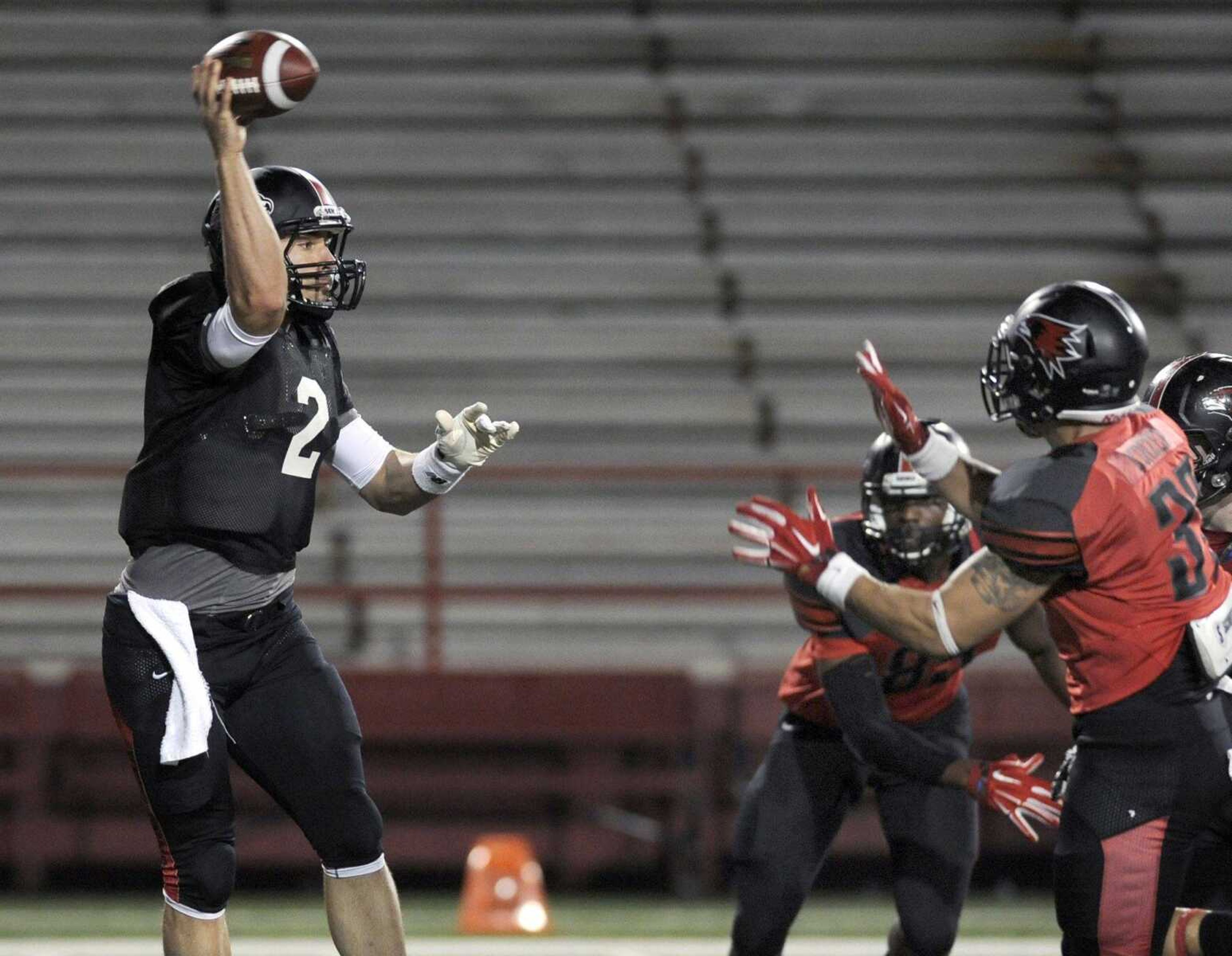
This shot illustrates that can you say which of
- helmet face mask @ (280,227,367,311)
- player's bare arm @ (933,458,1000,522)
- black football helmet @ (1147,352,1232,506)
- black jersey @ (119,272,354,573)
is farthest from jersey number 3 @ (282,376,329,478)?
black football helmet @ (1147,352,1232,506)

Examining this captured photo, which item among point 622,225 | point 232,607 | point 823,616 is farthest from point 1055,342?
point 622,225

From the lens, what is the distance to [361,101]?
35.4 ft

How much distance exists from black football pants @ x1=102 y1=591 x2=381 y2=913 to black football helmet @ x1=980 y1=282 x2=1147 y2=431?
1455 mm

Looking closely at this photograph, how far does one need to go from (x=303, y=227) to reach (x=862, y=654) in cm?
149

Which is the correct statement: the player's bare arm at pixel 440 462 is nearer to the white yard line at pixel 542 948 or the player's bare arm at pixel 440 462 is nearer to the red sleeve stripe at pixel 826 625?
the red sleeve stripe at pixel 826 625

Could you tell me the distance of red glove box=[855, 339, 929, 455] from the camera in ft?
11.2

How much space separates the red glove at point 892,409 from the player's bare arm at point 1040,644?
80cm

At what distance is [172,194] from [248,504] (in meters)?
7.28

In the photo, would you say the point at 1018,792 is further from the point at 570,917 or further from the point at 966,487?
the point at 570,917

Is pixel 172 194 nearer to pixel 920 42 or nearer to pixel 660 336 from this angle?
pixel 660 336

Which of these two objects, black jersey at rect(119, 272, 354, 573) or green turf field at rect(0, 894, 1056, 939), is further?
green turf field at rect(0, 894, 1056, 939)

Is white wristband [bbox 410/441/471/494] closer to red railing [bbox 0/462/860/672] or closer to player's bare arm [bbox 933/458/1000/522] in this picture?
player's bare arm [bbox 933/458/1000/522]

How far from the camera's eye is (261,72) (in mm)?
3299

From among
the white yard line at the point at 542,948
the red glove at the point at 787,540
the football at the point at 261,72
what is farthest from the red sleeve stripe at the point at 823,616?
the white yard line at the point at 542,948
